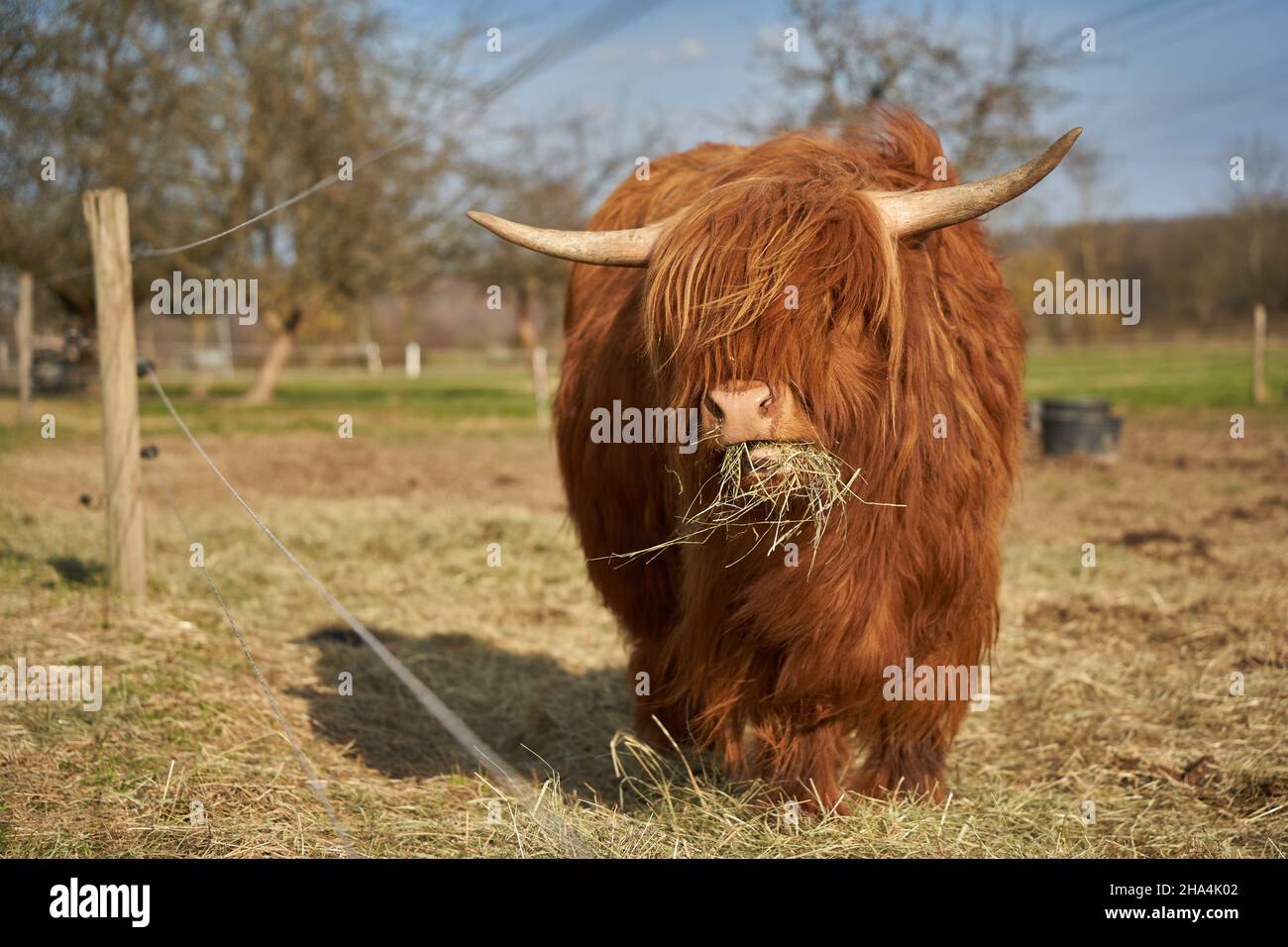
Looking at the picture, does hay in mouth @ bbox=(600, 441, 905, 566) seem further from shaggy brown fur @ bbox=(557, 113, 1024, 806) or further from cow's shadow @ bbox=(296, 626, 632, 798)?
cow's shadow @ bbox=(296, 626, 632, 798)

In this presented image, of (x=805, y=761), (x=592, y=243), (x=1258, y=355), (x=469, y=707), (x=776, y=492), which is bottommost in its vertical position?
(x=469, y=707)

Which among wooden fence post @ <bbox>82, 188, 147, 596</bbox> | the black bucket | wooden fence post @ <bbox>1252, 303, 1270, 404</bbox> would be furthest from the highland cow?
wooden fence post @ <bbox>1252, 303, 1270, 404</bbox>

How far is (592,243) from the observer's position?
316 centimetres

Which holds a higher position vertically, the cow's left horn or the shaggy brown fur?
the cow's left horn

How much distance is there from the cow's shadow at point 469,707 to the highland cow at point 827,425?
71 cm

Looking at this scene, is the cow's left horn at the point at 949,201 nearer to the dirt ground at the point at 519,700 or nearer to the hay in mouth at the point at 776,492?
the hay in mouth at the point at 776,492

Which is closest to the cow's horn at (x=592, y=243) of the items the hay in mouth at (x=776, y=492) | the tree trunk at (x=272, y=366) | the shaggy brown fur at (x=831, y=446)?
the shaggy brown fur at (x=831, y=446)

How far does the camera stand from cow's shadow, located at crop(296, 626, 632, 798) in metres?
4.06

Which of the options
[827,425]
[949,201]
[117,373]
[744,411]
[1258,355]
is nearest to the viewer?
[744,411]

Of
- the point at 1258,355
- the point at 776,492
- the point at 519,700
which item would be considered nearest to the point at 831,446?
the point at 776,492

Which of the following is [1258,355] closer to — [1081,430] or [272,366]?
[1081,430]

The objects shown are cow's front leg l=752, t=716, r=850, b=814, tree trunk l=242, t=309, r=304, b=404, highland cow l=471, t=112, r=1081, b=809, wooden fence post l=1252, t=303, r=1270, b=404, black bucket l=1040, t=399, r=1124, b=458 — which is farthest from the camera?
tree trunk l=242, t=309, r=304, b=404

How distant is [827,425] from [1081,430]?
9.74 metres

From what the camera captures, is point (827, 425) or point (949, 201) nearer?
point (827, 425)
